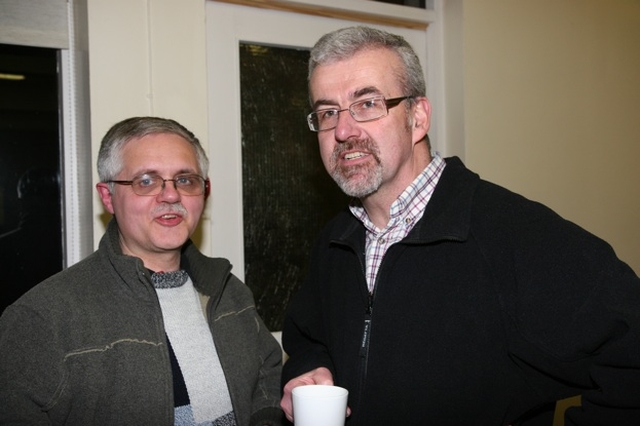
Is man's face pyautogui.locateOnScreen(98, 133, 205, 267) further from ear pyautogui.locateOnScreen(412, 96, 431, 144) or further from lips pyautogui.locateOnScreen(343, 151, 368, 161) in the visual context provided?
ear pyautogui.locateOnScreen(412, 96, 431, 144)

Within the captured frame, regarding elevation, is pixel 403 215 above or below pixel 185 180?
below

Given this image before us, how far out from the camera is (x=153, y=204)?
1.67 metres

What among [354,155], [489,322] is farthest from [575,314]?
[354,155]

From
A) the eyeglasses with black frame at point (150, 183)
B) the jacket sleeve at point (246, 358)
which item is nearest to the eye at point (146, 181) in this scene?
the eyeglasses with black frame at point (150, 183)

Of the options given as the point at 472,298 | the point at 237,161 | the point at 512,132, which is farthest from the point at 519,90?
the point at 472,298

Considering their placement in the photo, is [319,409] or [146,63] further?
[146,63]

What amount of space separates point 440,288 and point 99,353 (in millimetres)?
858

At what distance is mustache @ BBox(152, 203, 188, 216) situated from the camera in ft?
5.49

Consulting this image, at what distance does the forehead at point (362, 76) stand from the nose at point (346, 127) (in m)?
0.04

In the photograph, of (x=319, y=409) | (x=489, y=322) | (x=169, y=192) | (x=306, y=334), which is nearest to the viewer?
(x=319, y=409)

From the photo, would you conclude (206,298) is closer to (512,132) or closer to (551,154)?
(512,132)

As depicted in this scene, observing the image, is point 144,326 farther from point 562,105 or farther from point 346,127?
point 562,105

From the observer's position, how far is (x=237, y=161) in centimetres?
239

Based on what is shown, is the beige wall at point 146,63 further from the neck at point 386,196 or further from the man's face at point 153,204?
the neck at point 386,196
